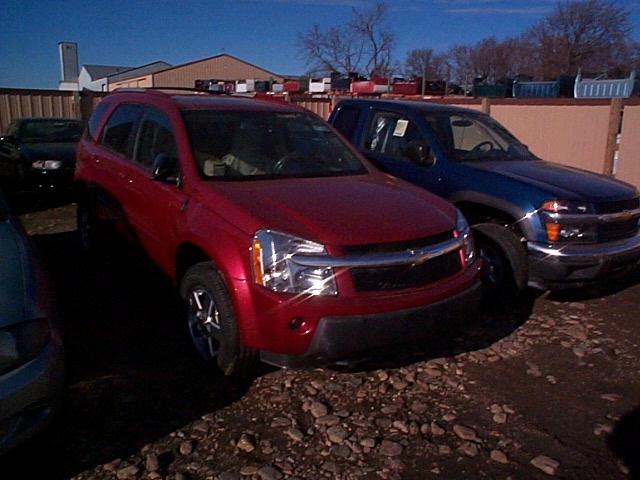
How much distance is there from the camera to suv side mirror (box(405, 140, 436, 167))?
208 inches

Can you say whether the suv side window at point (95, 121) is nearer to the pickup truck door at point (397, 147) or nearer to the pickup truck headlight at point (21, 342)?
the pickup truck door at point (397, 147)

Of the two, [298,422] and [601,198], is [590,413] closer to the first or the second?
[298,422]

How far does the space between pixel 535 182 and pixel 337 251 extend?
2.48 m

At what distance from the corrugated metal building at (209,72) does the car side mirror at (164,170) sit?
4588 centimetres

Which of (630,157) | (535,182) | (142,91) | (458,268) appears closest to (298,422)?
(458,268)

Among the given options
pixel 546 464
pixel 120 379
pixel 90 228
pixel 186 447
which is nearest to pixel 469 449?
pixel 546 464

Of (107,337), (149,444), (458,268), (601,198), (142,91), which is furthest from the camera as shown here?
(142,91)

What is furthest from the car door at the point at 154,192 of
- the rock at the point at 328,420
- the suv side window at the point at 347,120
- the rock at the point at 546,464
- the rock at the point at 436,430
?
the rock at the point at 546,464

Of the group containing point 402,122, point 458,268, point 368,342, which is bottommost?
point 368,342

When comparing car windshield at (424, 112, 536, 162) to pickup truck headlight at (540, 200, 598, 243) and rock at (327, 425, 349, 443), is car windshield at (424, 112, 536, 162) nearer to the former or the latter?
pickup truck headlight at (540, 200, 598, 243)

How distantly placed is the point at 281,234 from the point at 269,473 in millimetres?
1190

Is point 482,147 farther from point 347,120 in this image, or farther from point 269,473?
point 269,473

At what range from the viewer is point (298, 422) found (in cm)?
316

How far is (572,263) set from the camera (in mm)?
4465
